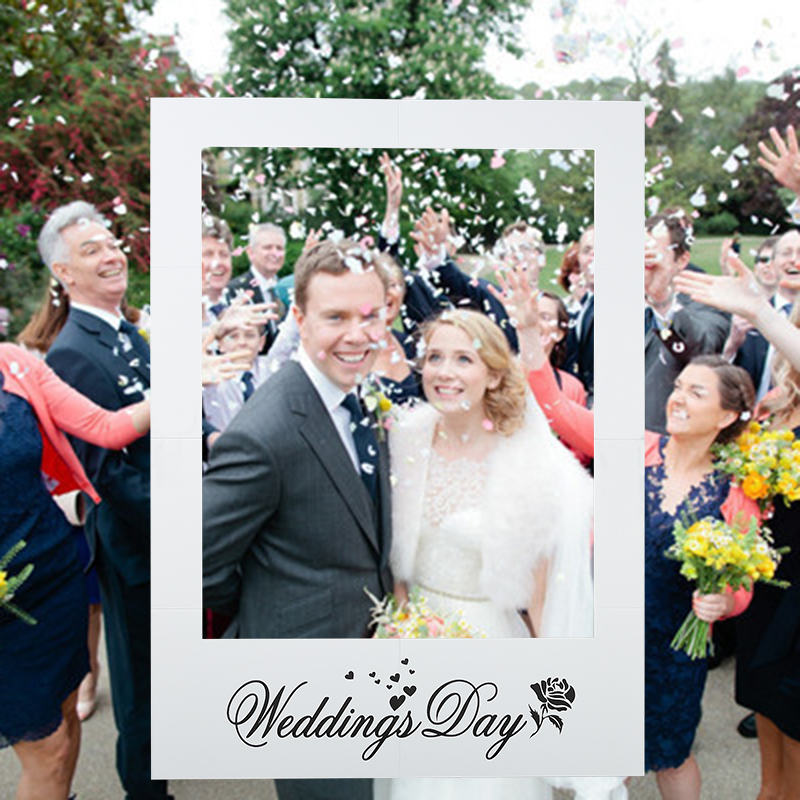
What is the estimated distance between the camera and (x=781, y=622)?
2684 mm

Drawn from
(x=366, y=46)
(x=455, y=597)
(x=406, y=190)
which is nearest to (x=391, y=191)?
(x=406, y=190)

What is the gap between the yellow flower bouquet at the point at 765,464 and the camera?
96.5 inches

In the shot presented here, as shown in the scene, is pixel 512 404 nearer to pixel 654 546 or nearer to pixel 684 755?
pixel 654 546

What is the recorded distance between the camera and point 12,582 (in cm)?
235

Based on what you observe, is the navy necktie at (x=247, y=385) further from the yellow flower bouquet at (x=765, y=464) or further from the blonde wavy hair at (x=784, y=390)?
the blonde wavy hair at (x=784, y=390)

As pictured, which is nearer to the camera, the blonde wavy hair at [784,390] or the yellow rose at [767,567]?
the yellow rose at [767,567]

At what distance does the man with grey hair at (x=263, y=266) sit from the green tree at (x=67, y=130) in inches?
51.9

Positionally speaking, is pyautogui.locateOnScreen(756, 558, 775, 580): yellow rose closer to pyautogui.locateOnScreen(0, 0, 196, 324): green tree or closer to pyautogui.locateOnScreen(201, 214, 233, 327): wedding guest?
pyautogui.locateOnScreen(201, 214, 233, 327): wedding guest

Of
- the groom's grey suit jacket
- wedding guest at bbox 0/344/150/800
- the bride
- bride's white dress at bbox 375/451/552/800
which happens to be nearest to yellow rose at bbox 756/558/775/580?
the bride

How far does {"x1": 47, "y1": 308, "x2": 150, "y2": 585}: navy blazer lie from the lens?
275 centimetres

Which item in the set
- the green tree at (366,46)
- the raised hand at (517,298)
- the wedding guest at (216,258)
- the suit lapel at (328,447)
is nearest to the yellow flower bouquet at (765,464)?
the raised hand at (517,298)

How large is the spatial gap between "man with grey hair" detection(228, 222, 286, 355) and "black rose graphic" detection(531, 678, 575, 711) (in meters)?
1.29

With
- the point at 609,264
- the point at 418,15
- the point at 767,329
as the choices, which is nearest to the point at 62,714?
the point at 609,264

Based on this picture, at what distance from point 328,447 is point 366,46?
3.63 metres
